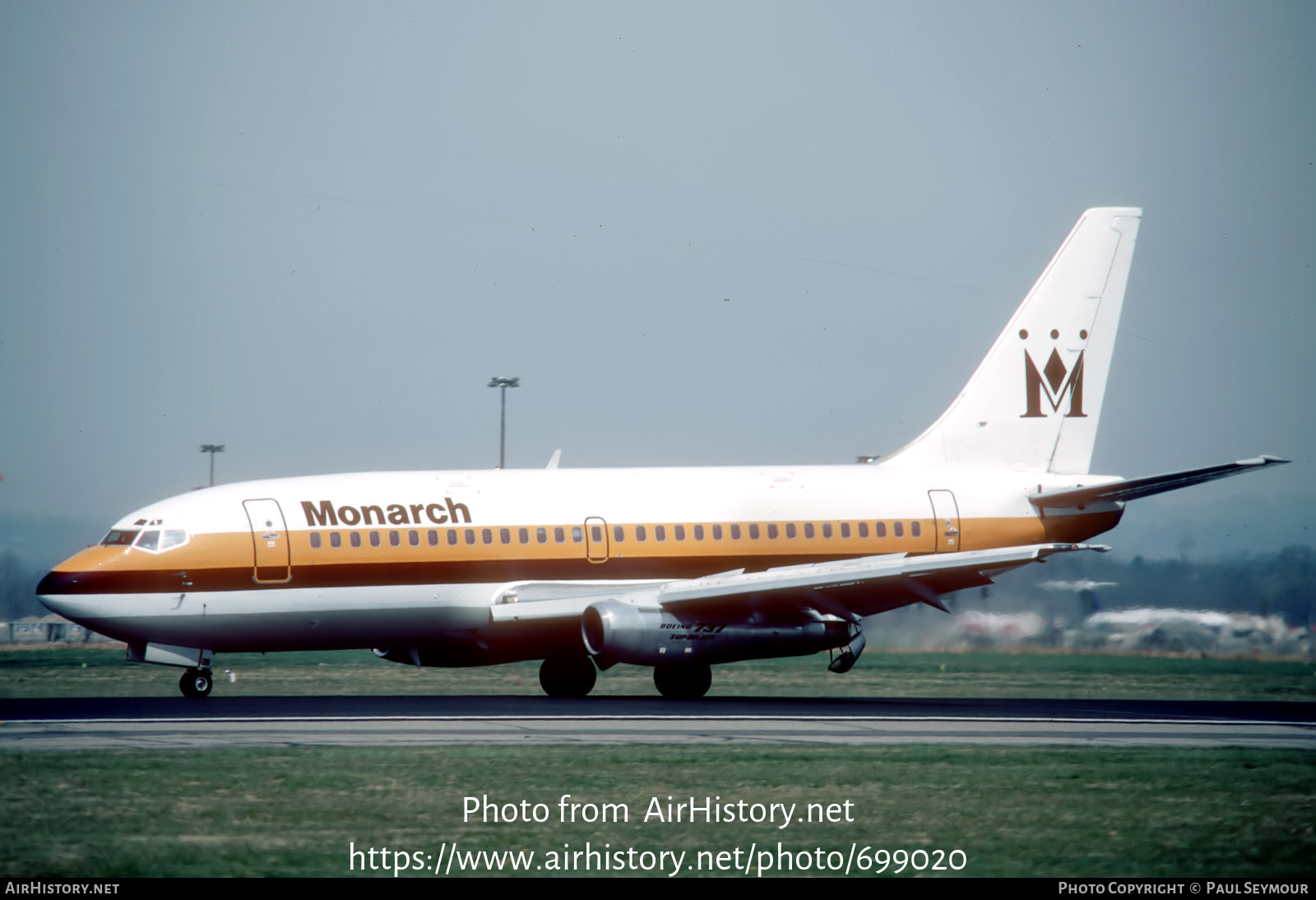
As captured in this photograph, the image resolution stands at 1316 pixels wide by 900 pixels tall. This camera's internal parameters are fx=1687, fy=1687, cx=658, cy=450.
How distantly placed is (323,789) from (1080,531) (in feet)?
78.4

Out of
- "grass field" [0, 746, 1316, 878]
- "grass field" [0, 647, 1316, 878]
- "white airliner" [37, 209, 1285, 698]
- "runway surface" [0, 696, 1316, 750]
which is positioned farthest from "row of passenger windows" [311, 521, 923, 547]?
"grass field" [0, 746, 1316, 878]

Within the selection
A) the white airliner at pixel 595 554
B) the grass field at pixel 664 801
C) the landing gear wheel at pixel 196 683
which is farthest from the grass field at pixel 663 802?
the landing gear wheel at pixel 196 683

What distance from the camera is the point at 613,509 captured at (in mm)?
34812

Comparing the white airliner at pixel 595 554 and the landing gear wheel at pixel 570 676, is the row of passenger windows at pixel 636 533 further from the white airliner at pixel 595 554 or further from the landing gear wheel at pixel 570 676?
the landing gear wheel at pixel 570 676

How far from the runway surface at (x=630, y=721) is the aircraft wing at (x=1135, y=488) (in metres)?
4.52

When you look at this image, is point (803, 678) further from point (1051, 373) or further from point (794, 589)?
point (794, 589)

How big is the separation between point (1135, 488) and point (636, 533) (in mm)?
10707

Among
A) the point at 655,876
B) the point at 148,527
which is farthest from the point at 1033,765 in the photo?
the point at 148,527

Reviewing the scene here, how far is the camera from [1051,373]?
40469mm

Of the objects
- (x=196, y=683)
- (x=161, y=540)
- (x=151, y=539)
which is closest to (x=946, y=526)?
(x=196, y=683)

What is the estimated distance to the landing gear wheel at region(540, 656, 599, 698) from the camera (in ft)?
114

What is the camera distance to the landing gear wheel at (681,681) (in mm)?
33500

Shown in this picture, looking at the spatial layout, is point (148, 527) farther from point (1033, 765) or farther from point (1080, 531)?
point (1080, 531)

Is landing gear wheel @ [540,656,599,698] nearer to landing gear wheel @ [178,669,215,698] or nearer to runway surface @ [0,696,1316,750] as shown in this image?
runway surface @ [0,696,1316,750]
